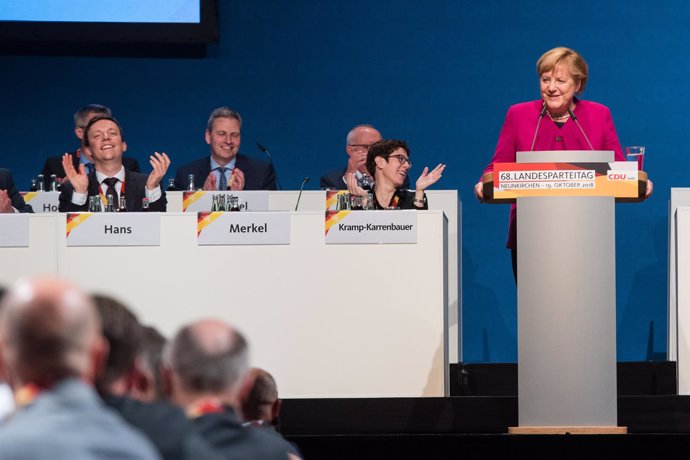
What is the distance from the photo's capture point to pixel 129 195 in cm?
579

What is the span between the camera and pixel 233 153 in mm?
7016

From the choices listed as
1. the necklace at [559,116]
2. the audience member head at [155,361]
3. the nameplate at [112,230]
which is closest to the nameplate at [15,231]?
the nameplate at [112,230]

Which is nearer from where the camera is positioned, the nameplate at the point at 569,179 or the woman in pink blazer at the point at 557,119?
the nameplate at the point at 569,179

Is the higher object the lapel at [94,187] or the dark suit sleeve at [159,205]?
the lapel at [94,187]

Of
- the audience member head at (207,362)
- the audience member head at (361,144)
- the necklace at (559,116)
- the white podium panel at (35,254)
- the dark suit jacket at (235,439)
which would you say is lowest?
the dark suit jacket at (235,439)

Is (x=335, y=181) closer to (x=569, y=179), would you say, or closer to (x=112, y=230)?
(x=112, y=230)

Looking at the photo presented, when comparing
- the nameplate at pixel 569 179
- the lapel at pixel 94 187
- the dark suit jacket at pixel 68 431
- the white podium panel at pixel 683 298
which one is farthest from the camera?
the lapel at pixel 94 187

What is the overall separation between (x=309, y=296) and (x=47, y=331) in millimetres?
3486

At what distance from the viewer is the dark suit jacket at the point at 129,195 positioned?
5520mm

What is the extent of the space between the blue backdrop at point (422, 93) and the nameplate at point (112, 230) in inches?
139

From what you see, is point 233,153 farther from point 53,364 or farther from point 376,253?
point 53,364

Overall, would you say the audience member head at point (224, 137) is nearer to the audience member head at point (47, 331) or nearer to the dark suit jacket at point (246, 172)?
the dark suit jacket at point (246, 172)

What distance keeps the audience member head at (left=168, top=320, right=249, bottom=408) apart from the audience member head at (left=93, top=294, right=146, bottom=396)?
0.25 feet

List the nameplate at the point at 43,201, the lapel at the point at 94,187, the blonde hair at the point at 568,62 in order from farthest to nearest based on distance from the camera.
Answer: the nameplate at the point at 43,201 → the lapel at the point at 94,187 → the blonde hair at the point at 568,62
